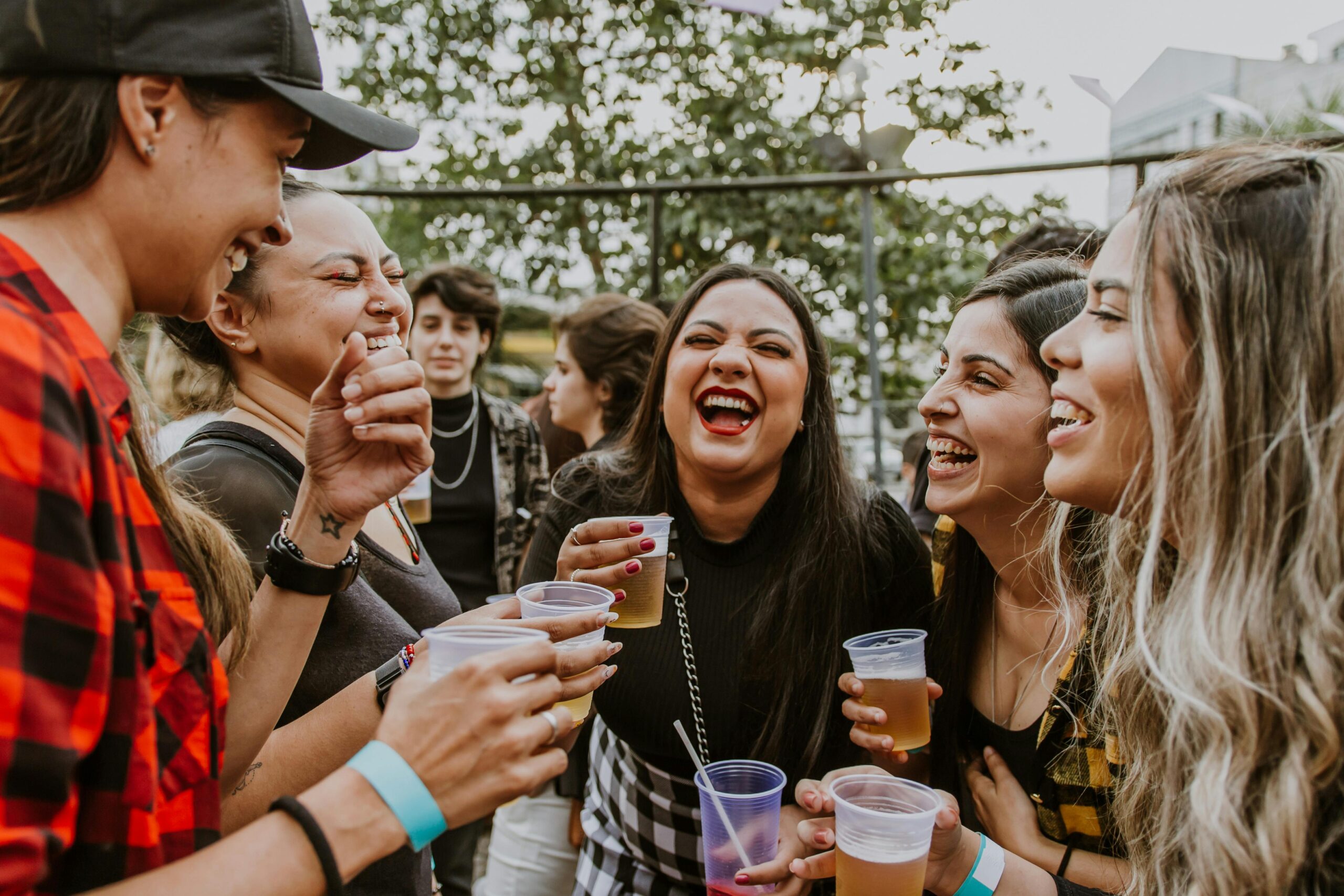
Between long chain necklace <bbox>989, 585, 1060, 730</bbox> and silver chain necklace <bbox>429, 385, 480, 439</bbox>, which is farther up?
silver chain necklace <bbox>429, 385, 480, 439</bbox>

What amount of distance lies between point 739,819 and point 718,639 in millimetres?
647

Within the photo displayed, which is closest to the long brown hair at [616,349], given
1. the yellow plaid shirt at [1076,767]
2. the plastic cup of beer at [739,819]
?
the plastic cup of beer at [739,819]

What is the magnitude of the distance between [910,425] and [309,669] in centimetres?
525

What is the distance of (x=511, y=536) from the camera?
4.23 metres

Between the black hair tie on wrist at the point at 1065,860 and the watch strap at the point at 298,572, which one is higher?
the watch strap at the point at 298,572

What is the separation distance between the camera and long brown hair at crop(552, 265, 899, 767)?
229 centimetres

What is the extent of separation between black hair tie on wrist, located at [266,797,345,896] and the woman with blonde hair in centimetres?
128

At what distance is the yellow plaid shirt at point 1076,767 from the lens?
1899mm

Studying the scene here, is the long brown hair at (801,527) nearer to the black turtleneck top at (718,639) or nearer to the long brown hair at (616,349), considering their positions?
the black turtleneck top at (718,639)

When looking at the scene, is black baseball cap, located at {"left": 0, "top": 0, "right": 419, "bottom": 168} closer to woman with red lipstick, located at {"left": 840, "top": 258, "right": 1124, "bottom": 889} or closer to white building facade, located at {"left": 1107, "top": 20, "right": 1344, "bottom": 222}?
woman with red lipstick, located at {"left": 840, "top": 258, "right": 1124, "bottom": 889}

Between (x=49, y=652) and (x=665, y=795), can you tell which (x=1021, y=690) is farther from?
(x=49, y=652)

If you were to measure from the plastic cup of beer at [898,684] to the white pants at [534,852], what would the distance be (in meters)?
1.59

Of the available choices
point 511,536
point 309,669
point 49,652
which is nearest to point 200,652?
point 49,652

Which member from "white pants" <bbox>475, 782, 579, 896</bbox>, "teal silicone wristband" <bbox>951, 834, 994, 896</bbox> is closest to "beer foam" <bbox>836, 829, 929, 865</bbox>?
"teal silicone wristband" <bbox>951, 834, 994, 896</bbox>
